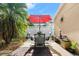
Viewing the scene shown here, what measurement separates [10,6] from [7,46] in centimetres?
38

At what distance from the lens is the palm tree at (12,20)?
85.3 inches

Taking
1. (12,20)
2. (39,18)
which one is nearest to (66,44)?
(39,18)

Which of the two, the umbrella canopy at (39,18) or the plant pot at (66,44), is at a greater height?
the umbrella canopy at (39,18)

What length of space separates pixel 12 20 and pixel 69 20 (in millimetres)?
539

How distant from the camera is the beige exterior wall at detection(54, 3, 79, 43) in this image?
214 cm

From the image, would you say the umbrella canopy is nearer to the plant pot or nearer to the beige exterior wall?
the beige exterior wall

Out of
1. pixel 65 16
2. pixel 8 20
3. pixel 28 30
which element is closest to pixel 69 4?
pixel 65 16

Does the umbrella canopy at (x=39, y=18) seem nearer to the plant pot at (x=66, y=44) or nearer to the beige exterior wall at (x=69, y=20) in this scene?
the beige exterior wall at (x=69, y=20)

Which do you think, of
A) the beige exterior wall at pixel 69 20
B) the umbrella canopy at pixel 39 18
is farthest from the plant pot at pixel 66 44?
the umbrella canopy at pixel 39 18

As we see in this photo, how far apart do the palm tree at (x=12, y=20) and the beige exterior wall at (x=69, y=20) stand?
318 mm

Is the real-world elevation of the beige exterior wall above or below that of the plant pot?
above

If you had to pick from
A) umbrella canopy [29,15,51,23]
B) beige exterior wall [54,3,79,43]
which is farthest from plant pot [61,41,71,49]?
umbrella canopy [29,15,51,23]

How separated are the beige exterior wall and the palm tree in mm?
318

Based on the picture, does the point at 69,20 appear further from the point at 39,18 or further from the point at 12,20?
the point at 12,20
